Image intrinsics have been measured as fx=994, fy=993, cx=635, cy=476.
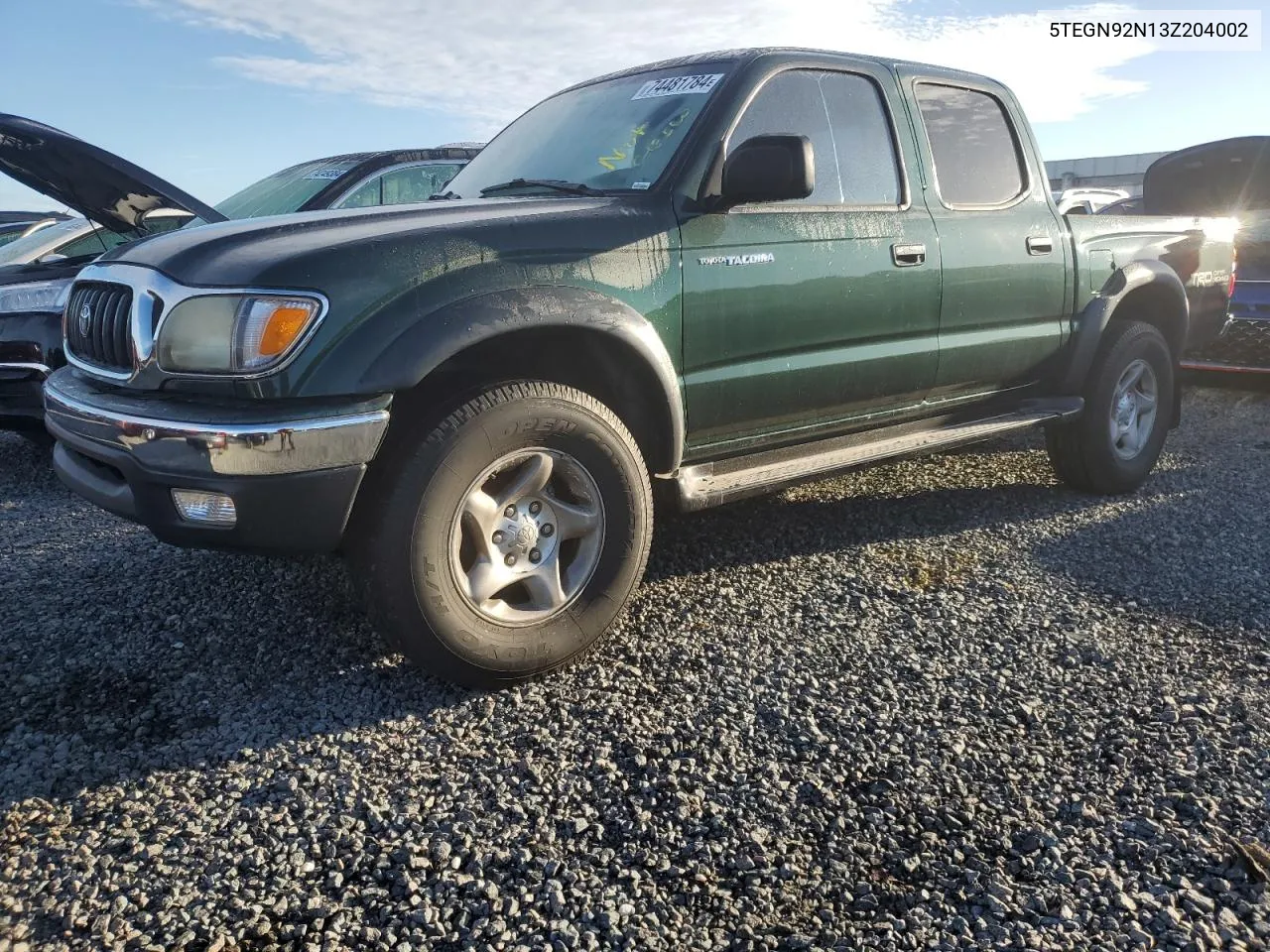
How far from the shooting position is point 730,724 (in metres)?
2.67

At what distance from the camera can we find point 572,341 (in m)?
3.03

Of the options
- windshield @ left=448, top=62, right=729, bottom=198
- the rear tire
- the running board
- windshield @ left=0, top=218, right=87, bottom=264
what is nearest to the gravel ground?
the running board

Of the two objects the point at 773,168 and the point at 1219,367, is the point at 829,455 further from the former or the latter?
the point at 1219,367

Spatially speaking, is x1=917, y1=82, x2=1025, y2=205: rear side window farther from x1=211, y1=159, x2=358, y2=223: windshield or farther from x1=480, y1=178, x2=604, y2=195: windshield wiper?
x1=211, y1=159, x2=358, y2=223: windshield

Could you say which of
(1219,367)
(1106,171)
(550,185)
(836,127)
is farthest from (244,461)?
(1106,171)

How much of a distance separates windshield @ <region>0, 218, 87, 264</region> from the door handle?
5.42 m

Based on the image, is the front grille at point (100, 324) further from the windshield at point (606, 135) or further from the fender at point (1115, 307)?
the fender at point (1115, 307)

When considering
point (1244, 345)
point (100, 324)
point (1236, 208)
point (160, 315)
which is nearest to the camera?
point (160, 315)

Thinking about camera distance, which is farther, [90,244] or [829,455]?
[90,244]

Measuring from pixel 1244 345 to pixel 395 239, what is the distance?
21.3ft

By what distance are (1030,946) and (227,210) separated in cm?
640

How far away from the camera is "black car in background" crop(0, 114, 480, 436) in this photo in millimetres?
4820

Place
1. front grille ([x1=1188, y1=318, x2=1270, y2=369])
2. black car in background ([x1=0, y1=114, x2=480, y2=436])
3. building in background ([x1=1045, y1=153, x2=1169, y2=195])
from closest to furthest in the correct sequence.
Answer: black car in background ([x1=0, y1=114, x2=480, y2=436]), front grille ([x1=1188, y1=318, x2=1270, y2=369]), building in background ([x1=1045, y1=153, x2=1169, y2=195])

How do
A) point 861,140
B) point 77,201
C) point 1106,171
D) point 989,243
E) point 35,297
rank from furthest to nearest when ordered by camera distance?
point 1106,171, point 35,297, point 77,201, point 989,243, point 861,140
